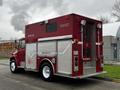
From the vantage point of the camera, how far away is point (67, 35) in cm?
953

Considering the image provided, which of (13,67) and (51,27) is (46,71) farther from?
(13,67)

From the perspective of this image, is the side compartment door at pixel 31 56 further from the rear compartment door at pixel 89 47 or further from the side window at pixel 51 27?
the rear compartment door at pixel 89 47

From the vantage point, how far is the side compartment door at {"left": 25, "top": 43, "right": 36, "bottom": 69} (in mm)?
11711

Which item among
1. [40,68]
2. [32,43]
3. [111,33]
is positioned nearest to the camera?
[40,68]

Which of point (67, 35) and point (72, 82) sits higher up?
point (67, 35)

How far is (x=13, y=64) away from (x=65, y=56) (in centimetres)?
541

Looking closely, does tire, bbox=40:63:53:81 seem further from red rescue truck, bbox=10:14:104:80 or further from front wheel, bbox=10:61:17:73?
front wheel, bbox=10:61:17:73

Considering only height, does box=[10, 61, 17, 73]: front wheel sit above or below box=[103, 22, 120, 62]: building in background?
below

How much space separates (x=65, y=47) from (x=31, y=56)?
2.99 m

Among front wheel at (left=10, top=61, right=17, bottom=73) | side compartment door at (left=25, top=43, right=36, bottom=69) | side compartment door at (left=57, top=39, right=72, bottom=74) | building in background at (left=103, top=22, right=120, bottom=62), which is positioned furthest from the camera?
building in background at (left=103, top=22, right=120, bottom=62)

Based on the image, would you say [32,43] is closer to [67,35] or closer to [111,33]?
[67,35]

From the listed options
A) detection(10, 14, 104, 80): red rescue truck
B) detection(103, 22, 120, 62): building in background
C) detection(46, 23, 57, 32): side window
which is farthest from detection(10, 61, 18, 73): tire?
detection(103, 22, 120, 62): building in background

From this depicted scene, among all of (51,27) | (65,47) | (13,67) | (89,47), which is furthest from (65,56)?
(13,67)

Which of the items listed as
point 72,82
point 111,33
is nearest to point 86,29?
point 72,82
